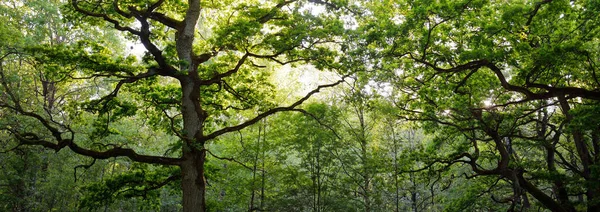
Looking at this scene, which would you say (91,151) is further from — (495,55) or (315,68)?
(495,55)

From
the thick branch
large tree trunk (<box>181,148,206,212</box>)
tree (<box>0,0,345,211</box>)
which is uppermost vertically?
tree (<box>0,0,345,211</box>)

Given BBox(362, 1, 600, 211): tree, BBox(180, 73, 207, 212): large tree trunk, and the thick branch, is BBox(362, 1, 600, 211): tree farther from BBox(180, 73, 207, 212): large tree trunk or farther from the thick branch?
the thick branch

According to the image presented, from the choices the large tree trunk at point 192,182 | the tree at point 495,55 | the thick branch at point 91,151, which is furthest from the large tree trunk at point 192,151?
the tree at point 495,55

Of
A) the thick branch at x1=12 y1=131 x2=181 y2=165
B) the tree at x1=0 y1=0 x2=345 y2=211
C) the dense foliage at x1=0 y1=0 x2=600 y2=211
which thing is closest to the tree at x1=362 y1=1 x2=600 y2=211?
the dense foliage at x1=0 y1=0 x2=600 y2=211

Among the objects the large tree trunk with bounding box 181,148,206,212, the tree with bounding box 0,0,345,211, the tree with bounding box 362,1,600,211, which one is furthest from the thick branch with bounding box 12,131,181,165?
the tree with bounding box 362,1,600,211

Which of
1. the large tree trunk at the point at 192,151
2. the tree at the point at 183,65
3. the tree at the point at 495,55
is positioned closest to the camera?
the tree at the point at 495,55

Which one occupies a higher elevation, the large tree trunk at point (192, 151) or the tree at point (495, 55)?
the tree at point (495, 55)

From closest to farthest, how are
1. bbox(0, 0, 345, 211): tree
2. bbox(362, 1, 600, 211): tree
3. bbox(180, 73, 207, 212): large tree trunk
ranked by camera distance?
bbox(362, 1, 600, 211): tree → bbox(0, 0, 345, 211): tree → bbox(180, 73, 207, 212): large tree trunk

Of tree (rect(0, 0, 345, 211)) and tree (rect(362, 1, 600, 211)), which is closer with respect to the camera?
tree (rect(362, 1, 600, 211))

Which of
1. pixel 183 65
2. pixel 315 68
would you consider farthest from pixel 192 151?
pixel 315 68

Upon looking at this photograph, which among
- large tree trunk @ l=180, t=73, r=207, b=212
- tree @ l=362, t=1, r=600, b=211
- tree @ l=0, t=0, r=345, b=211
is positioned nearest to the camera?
tree @ l=362, t=1, r=600, b=211

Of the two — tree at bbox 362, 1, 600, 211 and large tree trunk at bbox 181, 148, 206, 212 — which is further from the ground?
tree at bbox 362, 1, 600, 211

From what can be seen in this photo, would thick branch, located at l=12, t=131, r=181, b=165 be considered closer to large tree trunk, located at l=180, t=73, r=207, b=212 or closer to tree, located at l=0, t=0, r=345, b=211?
tree, located at l=0, t=0, r=345, b=211

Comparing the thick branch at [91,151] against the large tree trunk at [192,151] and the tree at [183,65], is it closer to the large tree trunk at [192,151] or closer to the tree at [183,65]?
the tree at [183,65]
